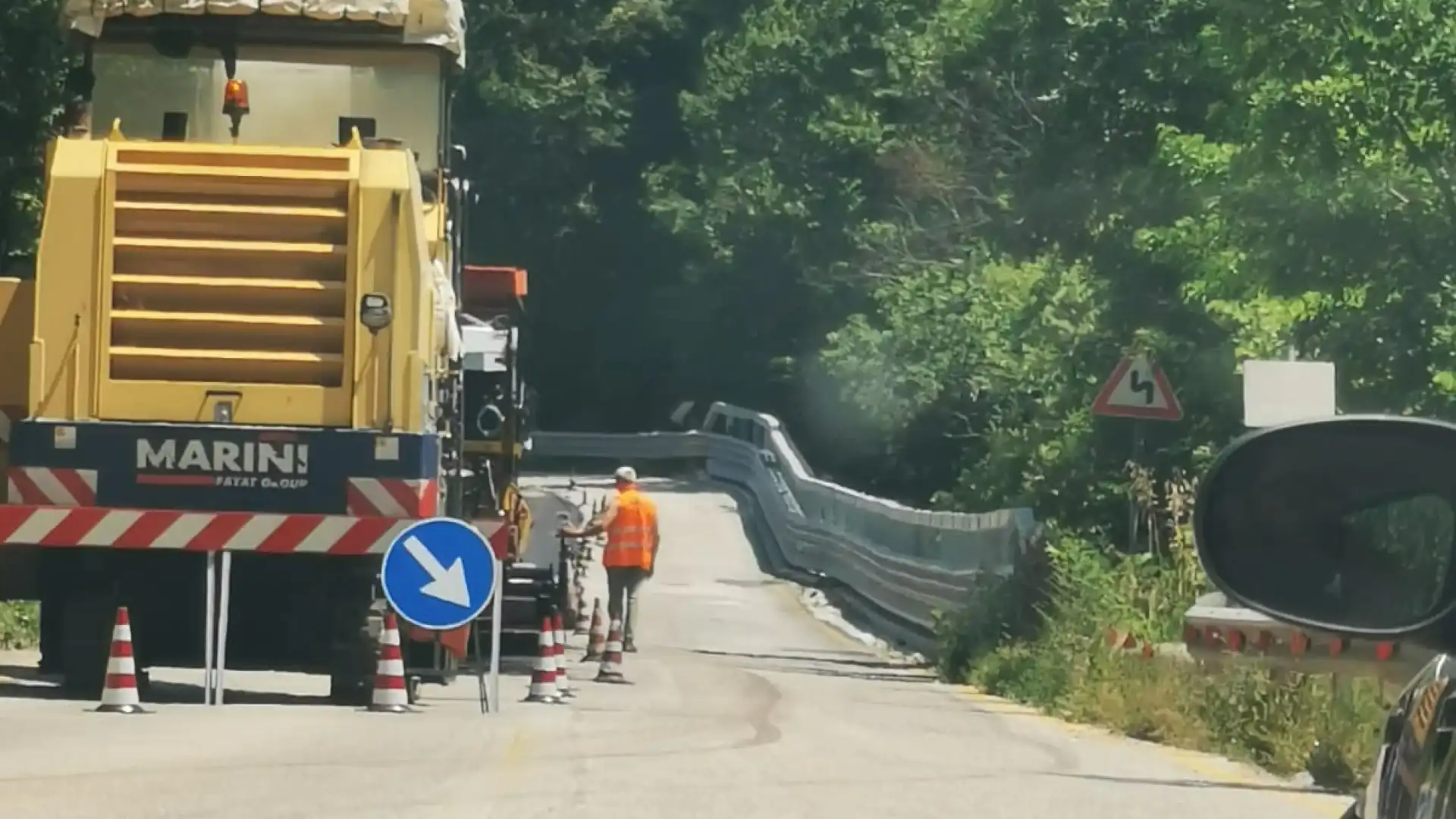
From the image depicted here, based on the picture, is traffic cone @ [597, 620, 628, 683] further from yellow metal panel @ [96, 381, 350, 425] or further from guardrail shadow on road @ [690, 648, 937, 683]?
yellow metal panel @ [96, 381, 350, 425]

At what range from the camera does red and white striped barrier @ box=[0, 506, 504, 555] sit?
15148mm

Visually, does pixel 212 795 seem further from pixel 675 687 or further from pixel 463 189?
pixel 675 687

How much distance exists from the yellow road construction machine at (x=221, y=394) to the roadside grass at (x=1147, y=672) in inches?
184

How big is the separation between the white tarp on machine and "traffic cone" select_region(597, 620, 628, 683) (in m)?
4.66

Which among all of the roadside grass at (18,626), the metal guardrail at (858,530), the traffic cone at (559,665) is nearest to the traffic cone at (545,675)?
the traffic cone at (559,665)

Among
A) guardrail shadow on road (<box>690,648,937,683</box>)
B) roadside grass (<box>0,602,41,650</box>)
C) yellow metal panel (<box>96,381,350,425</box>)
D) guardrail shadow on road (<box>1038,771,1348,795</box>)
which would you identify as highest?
yellow metal panel (<box>96,381,350,425</box>)

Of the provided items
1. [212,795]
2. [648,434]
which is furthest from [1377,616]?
[648,434]

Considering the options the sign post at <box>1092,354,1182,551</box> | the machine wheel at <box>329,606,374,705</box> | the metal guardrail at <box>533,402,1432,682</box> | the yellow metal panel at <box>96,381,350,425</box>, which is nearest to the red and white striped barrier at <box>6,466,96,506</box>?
the yellow metal panel at <box>96,381,350,425</box>

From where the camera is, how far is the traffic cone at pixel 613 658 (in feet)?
64.5

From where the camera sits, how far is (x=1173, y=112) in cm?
2823

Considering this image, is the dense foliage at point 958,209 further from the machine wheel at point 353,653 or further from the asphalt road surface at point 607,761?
the machine wheel at point 353,653

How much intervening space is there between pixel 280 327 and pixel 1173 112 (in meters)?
14.6

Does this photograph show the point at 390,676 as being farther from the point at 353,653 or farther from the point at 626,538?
the point at 626,538

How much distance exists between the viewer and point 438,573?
49.6 ft
